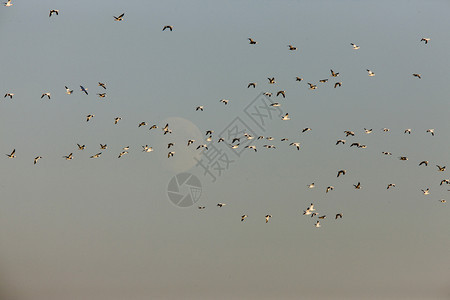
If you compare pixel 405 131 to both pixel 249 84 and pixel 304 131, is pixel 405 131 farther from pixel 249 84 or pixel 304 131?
pixel 249 84

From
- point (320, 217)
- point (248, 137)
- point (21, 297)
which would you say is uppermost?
point (248, 137)

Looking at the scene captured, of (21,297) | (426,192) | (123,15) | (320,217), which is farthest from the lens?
(21,297)

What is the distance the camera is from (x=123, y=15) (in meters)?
38.5

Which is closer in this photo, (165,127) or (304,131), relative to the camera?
(165,127)

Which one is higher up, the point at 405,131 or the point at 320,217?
the point at 405,131

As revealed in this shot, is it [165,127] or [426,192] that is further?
[426,192]

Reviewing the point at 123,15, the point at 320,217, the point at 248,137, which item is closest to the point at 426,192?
the point at 320,217

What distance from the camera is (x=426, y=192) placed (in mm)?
50844

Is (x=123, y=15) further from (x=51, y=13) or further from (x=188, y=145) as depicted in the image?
(x=188, y=145)

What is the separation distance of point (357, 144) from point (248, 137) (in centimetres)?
1014

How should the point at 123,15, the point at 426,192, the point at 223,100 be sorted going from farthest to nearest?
the point at 426,192 < the point at 223,100 < the point at 123,15

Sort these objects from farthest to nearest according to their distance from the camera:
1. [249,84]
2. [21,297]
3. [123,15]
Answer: [21,297]
[249,84]
[123,15]

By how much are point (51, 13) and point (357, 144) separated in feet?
91.1

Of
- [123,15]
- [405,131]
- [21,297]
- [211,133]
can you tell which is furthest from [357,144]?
[21,297]
